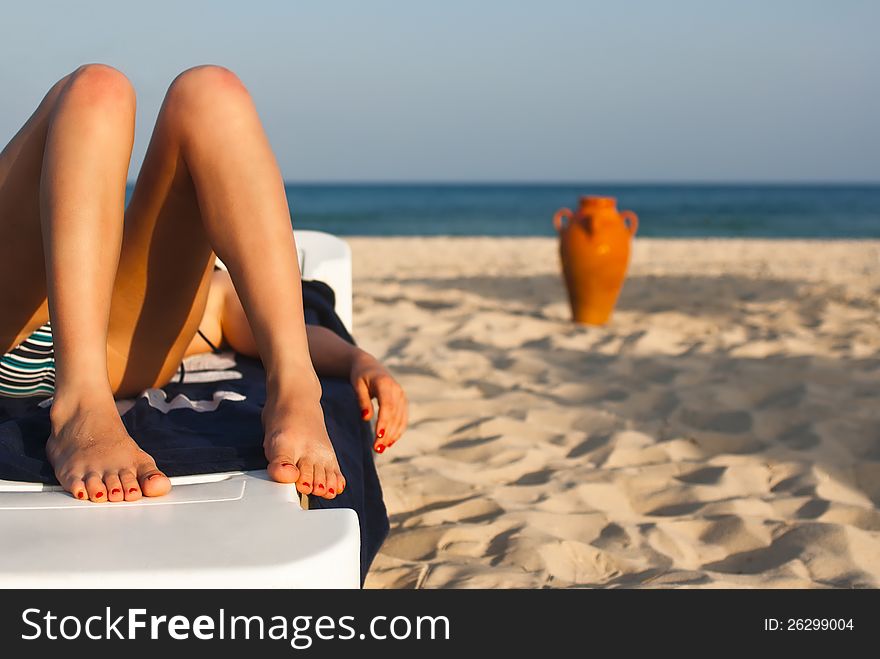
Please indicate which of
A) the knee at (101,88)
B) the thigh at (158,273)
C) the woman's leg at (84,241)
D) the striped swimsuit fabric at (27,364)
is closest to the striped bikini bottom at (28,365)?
the striped swimsuit fabric at (27,364)

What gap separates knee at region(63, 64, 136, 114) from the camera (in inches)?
49.9

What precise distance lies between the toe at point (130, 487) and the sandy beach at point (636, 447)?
0.68 meters

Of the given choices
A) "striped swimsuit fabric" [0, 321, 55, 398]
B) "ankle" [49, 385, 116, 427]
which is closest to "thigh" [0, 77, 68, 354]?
"striped swimsuit fabric" [0, 321, 55, 398]

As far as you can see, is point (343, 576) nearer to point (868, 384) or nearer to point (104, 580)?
point (104, 580)

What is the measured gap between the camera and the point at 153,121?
55.7 inches

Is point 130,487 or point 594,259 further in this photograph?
point 594,259

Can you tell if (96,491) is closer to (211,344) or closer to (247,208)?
(247,208)

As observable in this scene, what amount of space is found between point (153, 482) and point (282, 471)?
0.15 meters

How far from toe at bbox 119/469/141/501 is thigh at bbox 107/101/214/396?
19.9 inches

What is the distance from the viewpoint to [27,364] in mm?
1579

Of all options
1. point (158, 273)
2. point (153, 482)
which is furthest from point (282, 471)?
point (158, 273)

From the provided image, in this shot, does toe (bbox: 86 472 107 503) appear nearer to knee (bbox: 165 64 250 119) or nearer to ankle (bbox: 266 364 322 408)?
ankle (bbox: 266 364 322 408)

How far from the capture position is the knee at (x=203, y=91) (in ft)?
4.33
